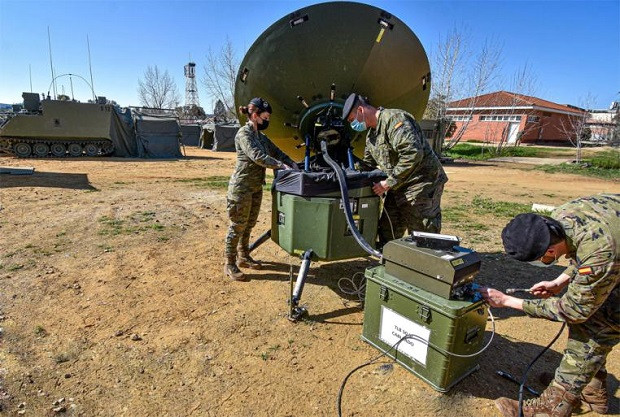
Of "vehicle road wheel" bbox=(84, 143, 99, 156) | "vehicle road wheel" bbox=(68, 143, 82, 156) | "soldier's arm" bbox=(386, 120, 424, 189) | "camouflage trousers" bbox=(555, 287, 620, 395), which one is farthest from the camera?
"vehicle road wheel" bbox=(84, 143, 99, 156)

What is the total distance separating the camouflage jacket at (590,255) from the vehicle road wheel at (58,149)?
18754 mm

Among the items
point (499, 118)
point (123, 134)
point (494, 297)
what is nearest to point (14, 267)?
point (494, 297)

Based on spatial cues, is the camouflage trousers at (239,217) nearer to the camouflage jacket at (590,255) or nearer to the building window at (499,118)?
the camouflage jacket at (590,255)

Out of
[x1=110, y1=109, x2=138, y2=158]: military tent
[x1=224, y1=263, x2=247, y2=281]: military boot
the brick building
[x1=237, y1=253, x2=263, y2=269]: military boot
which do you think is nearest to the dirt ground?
[x1=224, y1=263, x2=247, y2=281]: military boot

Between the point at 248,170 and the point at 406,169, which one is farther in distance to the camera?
the point at 248,170

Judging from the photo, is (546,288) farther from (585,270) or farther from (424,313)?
(424,313)

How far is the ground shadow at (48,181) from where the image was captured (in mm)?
8906

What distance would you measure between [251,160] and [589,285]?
9.45 feet

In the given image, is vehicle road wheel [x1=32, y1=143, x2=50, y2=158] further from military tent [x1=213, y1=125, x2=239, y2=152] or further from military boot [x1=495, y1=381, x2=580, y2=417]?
military boot [x1=495, y1=381, x2=580, y2=417]

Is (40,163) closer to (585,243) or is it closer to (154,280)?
(154,280)

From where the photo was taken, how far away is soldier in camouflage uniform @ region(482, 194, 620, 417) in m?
1.83

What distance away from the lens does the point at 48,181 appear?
9539mm

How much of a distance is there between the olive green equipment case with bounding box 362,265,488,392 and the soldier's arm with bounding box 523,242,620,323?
0.46 meters

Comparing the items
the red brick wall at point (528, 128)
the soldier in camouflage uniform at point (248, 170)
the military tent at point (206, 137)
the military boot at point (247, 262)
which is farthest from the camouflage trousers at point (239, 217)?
the red brick wall at point (528, 128)
